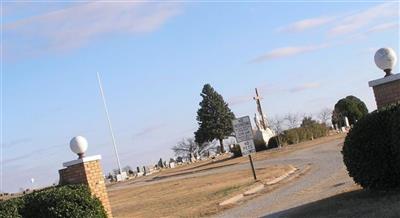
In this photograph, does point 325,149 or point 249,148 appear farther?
point 325,149

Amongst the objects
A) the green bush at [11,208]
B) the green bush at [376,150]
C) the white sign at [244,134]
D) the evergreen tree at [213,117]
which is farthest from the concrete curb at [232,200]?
the evergreen tree at [213,117]

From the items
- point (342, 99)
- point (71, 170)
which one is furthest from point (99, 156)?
point (342, 99)

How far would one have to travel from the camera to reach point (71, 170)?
13.9 m

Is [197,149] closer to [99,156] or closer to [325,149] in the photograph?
[325,149]

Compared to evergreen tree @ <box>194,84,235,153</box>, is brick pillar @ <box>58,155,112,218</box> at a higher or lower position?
lower

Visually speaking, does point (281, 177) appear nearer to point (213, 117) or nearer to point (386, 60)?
point (386, 60)

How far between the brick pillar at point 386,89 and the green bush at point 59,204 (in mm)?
6146

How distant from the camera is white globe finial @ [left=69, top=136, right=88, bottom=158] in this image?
13912mm

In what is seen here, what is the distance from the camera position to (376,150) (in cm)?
1071

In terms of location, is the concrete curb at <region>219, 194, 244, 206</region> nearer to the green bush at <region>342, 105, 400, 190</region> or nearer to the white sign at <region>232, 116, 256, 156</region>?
the green bush at <region>342, 105, 400, 190</region>

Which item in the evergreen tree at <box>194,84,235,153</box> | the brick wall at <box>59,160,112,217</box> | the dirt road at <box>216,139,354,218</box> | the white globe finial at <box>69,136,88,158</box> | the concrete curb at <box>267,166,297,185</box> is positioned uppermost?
the evergreen tree at <box>194,84,235,153</box>

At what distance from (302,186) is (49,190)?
26.1 feet

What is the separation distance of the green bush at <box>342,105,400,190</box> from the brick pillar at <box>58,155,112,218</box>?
5627 mm

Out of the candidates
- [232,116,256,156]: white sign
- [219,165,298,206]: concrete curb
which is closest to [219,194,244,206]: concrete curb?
[219,165,298,206]: concrete curb
